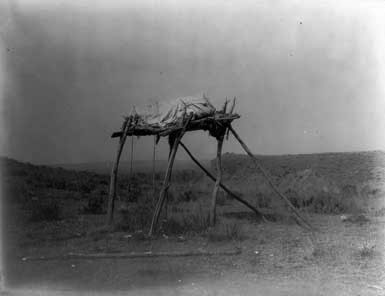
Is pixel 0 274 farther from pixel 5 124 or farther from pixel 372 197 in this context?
pixel 372 197

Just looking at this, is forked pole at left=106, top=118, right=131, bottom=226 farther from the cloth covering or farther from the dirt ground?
the dirt ground

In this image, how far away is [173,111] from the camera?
9805mm

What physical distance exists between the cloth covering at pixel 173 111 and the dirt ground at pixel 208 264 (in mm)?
2768

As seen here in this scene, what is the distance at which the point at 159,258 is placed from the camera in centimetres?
752

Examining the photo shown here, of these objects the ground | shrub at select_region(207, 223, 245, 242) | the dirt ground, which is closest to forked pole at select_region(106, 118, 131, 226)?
the ground

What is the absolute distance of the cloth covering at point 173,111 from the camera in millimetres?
9664

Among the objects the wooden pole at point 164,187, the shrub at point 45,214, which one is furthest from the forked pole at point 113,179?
the shrub at point 45,214

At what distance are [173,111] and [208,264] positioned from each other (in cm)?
405

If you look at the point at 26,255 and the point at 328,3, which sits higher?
the point at 328,3

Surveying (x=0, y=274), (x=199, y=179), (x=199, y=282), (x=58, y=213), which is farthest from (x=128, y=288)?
(x=199, y=179)

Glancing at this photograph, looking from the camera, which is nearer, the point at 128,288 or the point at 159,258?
the point at 128,288

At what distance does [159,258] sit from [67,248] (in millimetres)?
2052

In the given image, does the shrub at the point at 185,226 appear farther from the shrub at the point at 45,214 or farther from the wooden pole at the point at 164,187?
the shrub at the point at 45,214

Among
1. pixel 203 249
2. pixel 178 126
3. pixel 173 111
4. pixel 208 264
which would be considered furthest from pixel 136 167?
pixel 208 264
